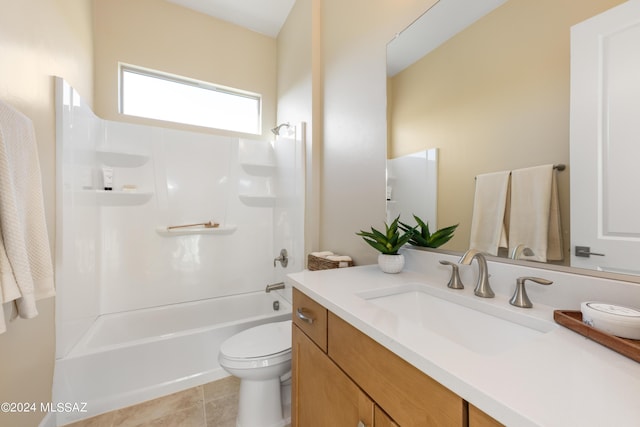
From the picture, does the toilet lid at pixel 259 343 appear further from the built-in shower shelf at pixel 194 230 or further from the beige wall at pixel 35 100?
the built-in shower shelf at pixel 194 230

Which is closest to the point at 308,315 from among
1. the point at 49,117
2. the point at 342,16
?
the point at 49,117

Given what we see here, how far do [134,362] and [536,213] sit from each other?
2.27 m

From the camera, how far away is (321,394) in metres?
0.92

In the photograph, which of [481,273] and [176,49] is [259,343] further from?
[176,49]

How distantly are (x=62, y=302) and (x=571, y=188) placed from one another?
8.14 feet

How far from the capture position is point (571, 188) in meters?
0.79

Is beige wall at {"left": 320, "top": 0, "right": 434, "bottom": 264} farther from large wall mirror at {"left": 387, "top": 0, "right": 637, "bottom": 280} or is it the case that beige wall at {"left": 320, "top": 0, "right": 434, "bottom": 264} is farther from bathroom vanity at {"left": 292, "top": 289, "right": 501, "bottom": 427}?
bathroom vanity at {"left": 292, "top": 289, "right": 501, "bottom": 427}

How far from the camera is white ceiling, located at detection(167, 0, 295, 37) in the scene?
241 cm

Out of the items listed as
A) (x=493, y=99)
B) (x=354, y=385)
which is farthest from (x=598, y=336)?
(x=493, y=99)

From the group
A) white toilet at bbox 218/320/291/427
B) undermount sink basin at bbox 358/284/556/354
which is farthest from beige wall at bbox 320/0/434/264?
white toilet at bbox 218/320/291/427

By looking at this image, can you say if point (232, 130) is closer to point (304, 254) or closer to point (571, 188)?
point (304, 254)

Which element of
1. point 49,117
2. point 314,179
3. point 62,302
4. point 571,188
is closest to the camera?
point 571,188

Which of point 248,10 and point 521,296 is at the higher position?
point 248,10

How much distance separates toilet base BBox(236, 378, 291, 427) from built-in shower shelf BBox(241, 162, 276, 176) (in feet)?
6.30
